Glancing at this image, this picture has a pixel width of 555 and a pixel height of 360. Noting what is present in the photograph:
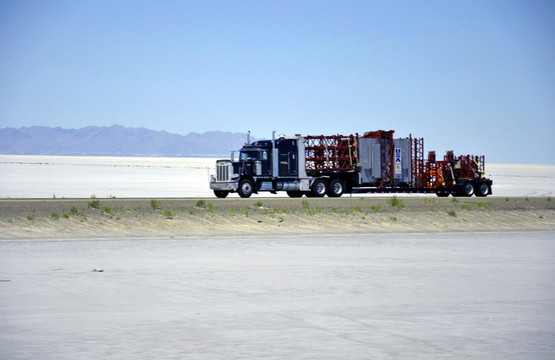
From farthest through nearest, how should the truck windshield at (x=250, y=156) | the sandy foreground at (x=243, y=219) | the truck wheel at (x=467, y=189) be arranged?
the truck wheel at (x=467, y=189) < the truck windshield at (x=250, y=156) < the sandy foreground at (x=243, y=219)

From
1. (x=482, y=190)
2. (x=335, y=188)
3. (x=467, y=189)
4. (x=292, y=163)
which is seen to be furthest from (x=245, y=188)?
(x=482, y=190)

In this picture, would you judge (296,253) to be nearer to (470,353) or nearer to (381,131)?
(470,353)

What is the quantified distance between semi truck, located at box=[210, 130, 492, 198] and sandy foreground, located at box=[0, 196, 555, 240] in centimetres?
668

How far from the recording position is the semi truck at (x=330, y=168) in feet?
161

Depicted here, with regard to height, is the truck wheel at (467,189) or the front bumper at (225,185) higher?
the front bumper at (225,185)

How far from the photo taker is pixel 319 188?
50125mm

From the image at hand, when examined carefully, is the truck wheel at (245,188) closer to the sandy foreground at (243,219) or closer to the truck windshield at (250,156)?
the truck windshield at (250,156)

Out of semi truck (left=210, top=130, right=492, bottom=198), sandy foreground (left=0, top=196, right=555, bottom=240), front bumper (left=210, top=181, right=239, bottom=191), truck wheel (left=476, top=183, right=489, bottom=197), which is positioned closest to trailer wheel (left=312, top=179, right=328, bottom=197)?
semi truck (left=210, top=130, right=492, bottom=198)

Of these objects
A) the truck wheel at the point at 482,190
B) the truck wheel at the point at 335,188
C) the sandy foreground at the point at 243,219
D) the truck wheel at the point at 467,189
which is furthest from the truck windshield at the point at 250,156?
the truck wheel at the point at 482,190

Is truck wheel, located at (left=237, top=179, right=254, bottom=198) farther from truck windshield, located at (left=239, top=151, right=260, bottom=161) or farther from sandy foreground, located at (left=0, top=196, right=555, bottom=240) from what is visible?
sandy foreground, located at (left=0, top=196, right=555, bottom=240)

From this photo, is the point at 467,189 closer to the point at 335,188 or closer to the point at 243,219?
the point at 335,188

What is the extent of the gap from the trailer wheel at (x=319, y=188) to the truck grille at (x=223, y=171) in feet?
15.9

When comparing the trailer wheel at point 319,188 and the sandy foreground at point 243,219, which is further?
the trailer wheel at point 319,188

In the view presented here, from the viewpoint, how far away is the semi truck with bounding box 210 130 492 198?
48.9m
